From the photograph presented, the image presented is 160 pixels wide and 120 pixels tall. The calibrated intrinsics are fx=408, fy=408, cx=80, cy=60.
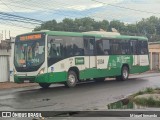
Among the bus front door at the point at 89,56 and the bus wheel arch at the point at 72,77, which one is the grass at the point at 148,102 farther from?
the bus front door at the point at 89,56

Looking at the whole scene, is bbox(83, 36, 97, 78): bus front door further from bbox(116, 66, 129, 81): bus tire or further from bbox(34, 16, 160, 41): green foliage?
bbox(34, 16, 160, 41): green foliage

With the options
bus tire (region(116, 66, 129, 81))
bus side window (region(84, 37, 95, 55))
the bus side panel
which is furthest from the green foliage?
bus side window (region(84, 37, 95, 55))

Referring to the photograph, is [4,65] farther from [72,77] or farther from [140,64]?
[140,64]

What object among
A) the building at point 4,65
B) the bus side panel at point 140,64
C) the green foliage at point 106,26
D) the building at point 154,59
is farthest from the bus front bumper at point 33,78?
the green foliage at point 106,26

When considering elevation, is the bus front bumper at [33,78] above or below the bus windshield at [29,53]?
below

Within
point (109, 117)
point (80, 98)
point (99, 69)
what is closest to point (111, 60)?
point (99, 69)

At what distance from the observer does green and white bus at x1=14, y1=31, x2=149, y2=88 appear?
21781 millimetres

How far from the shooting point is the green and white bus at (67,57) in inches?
858

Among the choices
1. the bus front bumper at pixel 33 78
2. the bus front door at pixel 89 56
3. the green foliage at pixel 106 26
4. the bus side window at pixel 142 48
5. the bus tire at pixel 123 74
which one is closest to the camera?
the bus front bumper at pixel 33 78

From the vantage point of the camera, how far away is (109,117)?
11.9m

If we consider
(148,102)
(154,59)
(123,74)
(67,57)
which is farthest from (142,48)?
(154,59)

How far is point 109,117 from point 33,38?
36.8 feet

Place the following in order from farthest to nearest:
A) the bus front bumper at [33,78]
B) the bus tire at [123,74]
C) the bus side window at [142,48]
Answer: the bus side window at [142,48]
the bus tire at [123,74]
the bus front bumper at [33,78]

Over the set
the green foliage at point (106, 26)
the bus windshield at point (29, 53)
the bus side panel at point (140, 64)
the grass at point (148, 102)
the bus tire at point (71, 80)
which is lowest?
the grass at point (148, 102)
